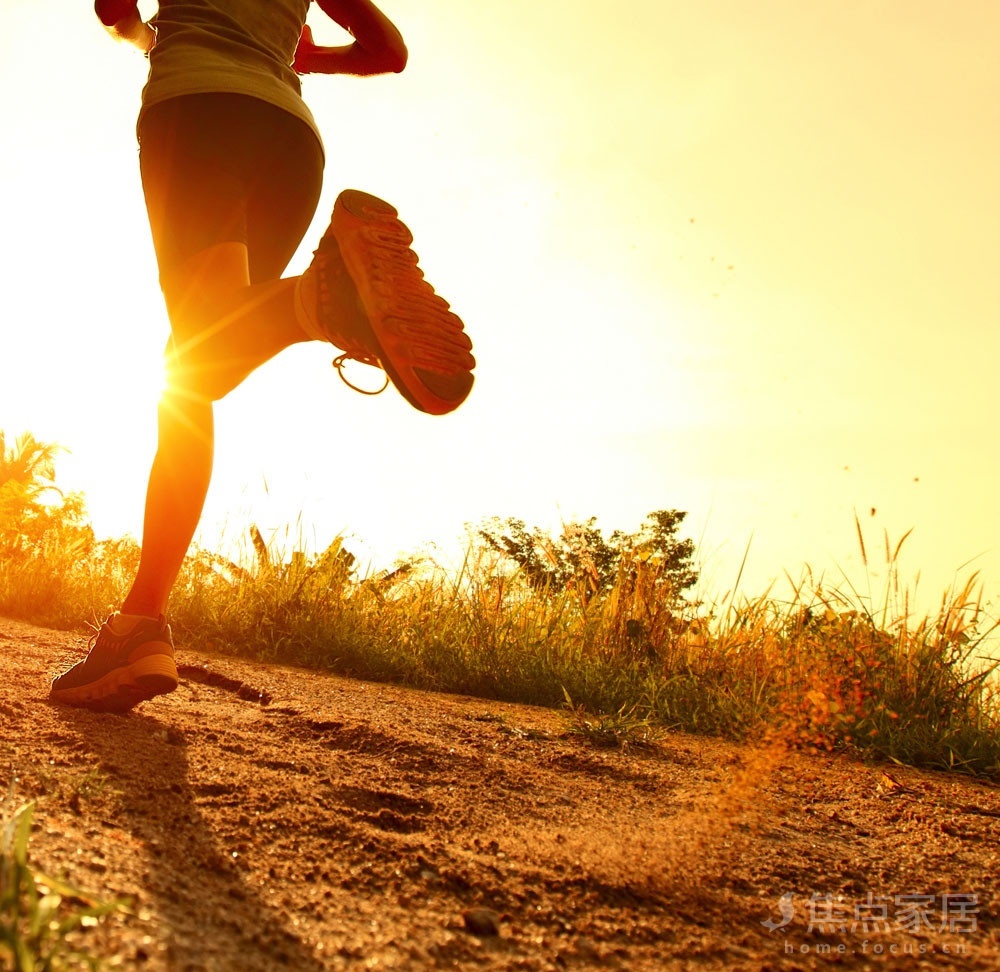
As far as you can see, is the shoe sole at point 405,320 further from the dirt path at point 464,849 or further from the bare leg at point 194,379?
the dirt path at point 464,849

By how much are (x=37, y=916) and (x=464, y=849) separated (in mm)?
751

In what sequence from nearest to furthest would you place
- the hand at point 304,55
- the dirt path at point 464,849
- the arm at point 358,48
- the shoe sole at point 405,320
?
the dirt path at point 464,849, the shoe sole at point 405,320, the arm at point 358,48, the hand at point 304,55

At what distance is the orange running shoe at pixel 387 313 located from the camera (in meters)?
1.79

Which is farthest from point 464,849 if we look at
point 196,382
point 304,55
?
point 304,55

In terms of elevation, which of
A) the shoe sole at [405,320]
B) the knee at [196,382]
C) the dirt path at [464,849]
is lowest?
the dirt path at [464,849]

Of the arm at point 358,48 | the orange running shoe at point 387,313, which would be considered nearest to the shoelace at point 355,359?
the orange running shoe at point 387,313

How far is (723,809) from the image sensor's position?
186cm

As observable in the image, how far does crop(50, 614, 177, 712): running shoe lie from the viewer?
2.00 meters

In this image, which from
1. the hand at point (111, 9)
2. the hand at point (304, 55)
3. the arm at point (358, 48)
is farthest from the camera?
the hand at point (304, 55)

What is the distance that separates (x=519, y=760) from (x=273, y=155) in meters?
1.57

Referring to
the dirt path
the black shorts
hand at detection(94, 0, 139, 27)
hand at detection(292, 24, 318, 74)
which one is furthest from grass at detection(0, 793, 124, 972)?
hand at detection(292, 24, 318, 74)

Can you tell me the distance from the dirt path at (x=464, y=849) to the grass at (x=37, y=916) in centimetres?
3

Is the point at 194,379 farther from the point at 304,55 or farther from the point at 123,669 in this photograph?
the point at 304,55

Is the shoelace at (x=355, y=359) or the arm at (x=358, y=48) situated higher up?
the arm at (x=358, y=48)
